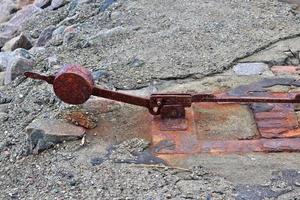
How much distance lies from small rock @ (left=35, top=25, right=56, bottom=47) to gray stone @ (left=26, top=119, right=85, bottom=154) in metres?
2.02

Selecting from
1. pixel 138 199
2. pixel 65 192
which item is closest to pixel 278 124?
pixel 138 199

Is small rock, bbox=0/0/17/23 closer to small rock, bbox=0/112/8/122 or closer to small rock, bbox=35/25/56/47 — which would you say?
small rock, bbox=35/25/56/47

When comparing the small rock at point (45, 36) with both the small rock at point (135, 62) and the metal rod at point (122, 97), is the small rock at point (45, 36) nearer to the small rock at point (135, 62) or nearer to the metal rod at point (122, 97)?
the small rock at point (135, 62)

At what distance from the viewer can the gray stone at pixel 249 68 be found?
3697 millimetres

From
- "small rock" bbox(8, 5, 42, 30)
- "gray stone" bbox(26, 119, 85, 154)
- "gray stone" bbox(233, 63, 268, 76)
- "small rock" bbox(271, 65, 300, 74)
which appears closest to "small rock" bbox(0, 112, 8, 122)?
"gray stone" bbox(26, 119, 85, 154)

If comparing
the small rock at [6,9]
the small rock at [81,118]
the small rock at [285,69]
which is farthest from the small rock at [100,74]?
the small rock at [6,9]

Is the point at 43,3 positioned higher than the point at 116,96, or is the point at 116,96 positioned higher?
the point at 116,96

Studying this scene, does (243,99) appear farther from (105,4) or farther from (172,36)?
(105,4)

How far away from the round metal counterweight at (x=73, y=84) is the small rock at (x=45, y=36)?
6.90ft

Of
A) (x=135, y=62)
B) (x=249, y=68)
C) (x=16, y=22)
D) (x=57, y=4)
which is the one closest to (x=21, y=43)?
(x=57, y=4)

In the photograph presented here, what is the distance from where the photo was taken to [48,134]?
3.15 metres

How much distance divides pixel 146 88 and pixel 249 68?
57cm

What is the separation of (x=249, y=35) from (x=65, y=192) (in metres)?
1.73

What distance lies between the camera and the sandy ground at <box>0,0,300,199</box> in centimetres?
286
